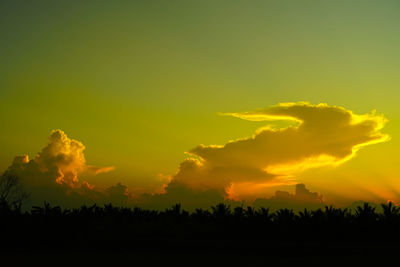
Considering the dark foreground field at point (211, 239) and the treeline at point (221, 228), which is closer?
the dark foreground field at point (211, 239)

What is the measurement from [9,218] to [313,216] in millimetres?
16629

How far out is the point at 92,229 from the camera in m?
19.9

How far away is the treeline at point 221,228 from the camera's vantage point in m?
19.3

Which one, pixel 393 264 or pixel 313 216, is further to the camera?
pixel 313 216

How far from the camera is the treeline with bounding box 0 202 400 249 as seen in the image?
19297 mm

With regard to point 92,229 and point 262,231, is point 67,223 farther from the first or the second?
point 262,231

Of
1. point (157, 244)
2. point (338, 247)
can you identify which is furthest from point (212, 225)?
point (338, 247)

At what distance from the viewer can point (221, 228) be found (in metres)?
21.8

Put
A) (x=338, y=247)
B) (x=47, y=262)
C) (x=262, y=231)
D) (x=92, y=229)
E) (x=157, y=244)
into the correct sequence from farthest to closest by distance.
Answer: (x=262, y=231) < (x=92, y=229) < (x=157, y=244) < (x=338, y=247) < (x=47, y=262)

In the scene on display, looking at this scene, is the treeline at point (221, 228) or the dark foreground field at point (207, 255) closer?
the dark foreground field at point (207, 255)

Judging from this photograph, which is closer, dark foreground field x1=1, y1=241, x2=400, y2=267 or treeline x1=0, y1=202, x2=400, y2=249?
dark foreground field x1=1, y1=241, x2=400, y2=267

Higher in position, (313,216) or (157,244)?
(313,216)

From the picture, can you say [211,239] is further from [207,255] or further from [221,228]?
[207,255]

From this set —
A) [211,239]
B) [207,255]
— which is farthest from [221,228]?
[207,255]
